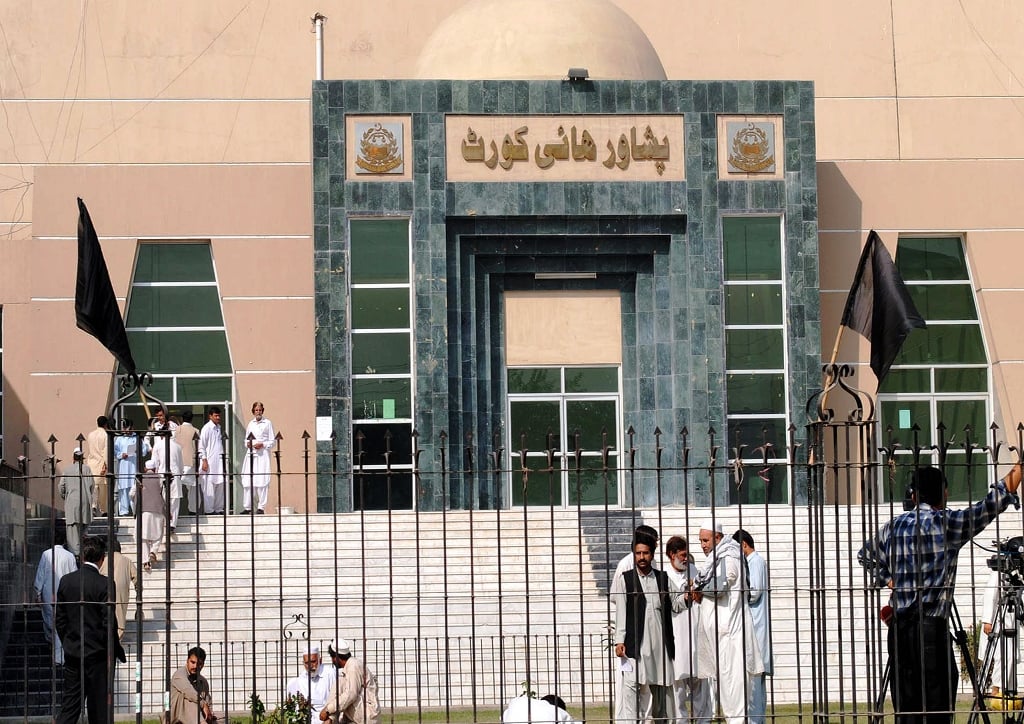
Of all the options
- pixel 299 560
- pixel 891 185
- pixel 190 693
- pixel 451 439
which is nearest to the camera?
pixel 190 693

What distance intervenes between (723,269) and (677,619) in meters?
12.8

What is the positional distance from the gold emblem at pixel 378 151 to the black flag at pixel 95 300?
13568 millimetres

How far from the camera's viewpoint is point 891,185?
85.9 feet

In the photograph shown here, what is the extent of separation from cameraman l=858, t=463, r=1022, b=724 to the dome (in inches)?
590

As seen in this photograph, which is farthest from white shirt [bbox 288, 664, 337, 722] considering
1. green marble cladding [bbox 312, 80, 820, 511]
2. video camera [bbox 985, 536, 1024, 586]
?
green marble cladding [bbox 312, 80, 820, 511]

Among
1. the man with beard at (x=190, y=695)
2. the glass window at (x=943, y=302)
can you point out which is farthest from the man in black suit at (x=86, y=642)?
the glass window at (x=943, y=302)

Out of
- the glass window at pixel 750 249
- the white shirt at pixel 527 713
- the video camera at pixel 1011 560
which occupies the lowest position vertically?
the white shirt at pixel 527 713

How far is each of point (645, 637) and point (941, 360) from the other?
15699mm

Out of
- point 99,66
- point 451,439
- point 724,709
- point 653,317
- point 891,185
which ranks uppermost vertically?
point 99,66

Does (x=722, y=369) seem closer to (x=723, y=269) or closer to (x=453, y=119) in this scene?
(x=723, y=269)

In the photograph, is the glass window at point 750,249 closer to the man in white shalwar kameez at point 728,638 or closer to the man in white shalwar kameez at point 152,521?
the man in white shalwar kameez at point 152,521

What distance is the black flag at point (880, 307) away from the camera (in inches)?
418

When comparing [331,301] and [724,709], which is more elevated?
[331,301]

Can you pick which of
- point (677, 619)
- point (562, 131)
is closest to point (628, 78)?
point (562, 131)
